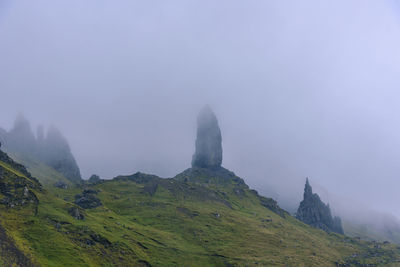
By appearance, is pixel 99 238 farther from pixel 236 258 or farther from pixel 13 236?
pixel 236 258

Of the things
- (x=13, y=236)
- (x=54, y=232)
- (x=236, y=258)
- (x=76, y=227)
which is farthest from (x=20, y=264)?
(x=236, y=258)

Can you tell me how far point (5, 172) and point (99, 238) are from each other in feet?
196

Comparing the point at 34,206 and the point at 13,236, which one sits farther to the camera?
the point at 34,206

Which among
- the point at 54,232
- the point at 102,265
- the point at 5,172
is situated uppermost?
the point at 5,172

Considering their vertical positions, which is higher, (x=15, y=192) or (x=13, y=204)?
(x=15, y=192)

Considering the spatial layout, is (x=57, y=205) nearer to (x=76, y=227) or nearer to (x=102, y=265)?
(x=76, y=227)

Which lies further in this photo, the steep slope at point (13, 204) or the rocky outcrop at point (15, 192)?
the rocky outcrop at point (15, 192)

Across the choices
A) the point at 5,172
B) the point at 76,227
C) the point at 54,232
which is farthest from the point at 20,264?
the point at 5,172

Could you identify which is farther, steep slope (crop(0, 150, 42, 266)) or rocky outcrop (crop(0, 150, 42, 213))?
rocky outcrop (crop(0, 150, 42, 213))

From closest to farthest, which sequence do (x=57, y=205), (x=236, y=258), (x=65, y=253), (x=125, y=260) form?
1. (x=65, y=253)
2. (x=125, y=260)
3. (x=57, y=205)
4. (x=236, y=258)

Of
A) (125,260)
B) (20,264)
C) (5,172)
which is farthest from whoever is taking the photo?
(5,172)

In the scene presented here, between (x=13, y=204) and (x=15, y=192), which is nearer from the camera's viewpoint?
(x=13, y=204)

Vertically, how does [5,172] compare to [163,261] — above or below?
above

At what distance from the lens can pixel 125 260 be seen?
150 meters
